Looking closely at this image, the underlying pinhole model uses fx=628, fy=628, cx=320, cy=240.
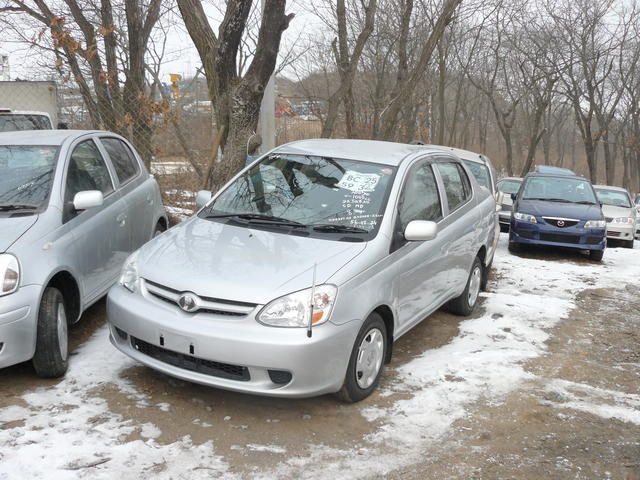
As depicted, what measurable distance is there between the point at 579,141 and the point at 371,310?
6694 cm

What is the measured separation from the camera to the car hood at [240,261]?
11.9 ft

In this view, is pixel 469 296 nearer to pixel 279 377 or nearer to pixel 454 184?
pixel 454 184

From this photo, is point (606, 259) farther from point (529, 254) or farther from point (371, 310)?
point (371, 310)

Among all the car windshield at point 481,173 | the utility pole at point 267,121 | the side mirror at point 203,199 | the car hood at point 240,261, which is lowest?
the car hood at point 240,261

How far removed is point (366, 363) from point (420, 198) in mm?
1542

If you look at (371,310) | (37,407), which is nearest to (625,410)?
(371,310)

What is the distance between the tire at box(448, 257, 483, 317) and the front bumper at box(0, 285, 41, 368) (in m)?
3.75

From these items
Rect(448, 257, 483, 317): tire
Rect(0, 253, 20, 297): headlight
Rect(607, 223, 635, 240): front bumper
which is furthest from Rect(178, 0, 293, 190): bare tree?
Rect(607, 223, 635, 240): front bumper

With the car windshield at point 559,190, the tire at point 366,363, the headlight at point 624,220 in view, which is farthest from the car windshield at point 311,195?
the headlight at point 624,220

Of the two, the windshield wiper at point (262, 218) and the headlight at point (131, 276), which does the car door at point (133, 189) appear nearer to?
the windshield wiper at point (262, 218)

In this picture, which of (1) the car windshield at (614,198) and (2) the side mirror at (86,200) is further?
(1) the car windshield at (614,198)

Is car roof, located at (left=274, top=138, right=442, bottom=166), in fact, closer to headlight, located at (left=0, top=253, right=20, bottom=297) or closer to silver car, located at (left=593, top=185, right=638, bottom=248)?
headlight, located at (left=0, top=253, right=20, bottom=297)

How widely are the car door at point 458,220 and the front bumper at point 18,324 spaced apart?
317 centimetres

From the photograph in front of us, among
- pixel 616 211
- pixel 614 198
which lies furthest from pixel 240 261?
pixel 614 198
